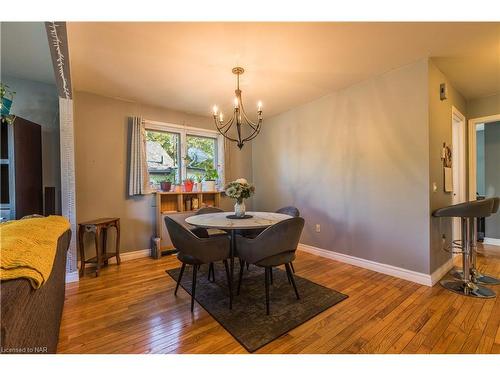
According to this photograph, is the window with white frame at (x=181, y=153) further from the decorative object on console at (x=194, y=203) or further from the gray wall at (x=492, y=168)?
the gray wall at (x=492, y=168)

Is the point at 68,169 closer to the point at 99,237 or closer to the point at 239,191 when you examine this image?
the point at 99,237

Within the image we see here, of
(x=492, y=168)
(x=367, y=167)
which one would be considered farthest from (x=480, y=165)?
(x=367, y=167)

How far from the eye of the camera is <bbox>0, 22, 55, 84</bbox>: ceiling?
69.7 inches

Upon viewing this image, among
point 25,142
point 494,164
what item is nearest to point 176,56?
point 25,142

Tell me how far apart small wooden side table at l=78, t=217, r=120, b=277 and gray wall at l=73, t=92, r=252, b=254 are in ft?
0.66

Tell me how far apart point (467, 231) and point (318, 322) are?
6.15 feet

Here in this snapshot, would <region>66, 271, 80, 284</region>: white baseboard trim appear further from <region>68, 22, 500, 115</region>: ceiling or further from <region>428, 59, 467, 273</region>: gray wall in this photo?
<region>428, 59, 467, 273</region>: gray wall

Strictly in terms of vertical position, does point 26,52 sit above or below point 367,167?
above

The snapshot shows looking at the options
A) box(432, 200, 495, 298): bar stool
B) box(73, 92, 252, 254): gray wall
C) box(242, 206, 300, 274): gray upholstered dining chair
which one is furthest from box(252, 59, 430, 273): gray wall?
box(73, 92, 252, 254): gray wall

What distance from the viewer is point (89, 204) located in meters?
3.03

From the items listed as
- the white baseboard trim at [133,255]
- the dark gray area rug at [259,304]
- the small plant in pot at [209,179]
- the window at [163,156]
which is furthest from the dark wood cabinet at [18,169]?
the small plant in pot at [209,179]

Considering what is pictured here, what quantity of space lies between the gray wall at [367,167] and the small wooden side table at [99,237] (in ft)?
8.79

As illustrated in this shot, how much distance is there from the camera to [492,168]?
12.6ft
